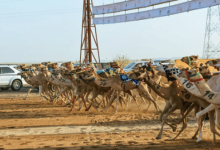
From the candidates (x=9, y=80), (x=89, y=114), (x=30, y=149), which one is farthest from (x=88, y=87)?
(x=9, y=80)

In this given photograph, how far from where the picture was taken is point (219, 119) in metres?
7.71

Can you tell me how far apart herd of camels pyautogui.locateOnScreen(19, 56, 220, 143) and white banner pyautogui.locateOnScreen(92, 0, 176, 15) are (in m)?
8.95

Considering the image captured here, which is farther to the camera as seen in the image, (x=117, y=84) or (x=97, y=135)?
(x=117, y=84)

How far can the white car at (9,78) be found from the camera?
2558 centimetres

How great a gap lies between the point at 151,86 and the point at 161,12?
15049 mm

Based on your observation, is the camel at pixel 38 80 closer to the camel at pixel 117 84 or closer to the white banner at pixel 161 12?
the camel at pixel 117 84

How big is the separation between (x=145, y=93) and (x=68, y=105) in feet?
17.3

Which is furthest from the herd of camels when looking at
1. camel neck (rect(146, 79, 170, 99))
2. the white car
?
the white car

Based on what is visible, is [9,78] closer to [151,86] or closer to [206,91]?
[151,86]

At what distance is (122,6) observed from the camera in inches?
1028

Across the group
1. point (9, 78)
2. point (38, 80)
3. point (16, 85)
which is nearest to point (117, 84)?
point (38, 80)

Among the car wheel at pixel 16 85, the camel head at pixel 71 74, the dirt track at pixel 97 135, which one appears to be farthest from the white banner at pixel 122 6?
the dirt track at pixel 97 135

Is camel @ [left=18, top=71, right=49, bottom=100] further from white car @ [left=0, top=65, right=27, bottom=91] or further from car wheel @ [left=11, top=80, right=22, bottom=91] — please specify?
car wheel @ [left=11, top=80, right=22, bottom=91]

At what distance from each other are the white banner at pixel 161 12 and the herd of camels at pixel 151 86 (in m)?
6.50
